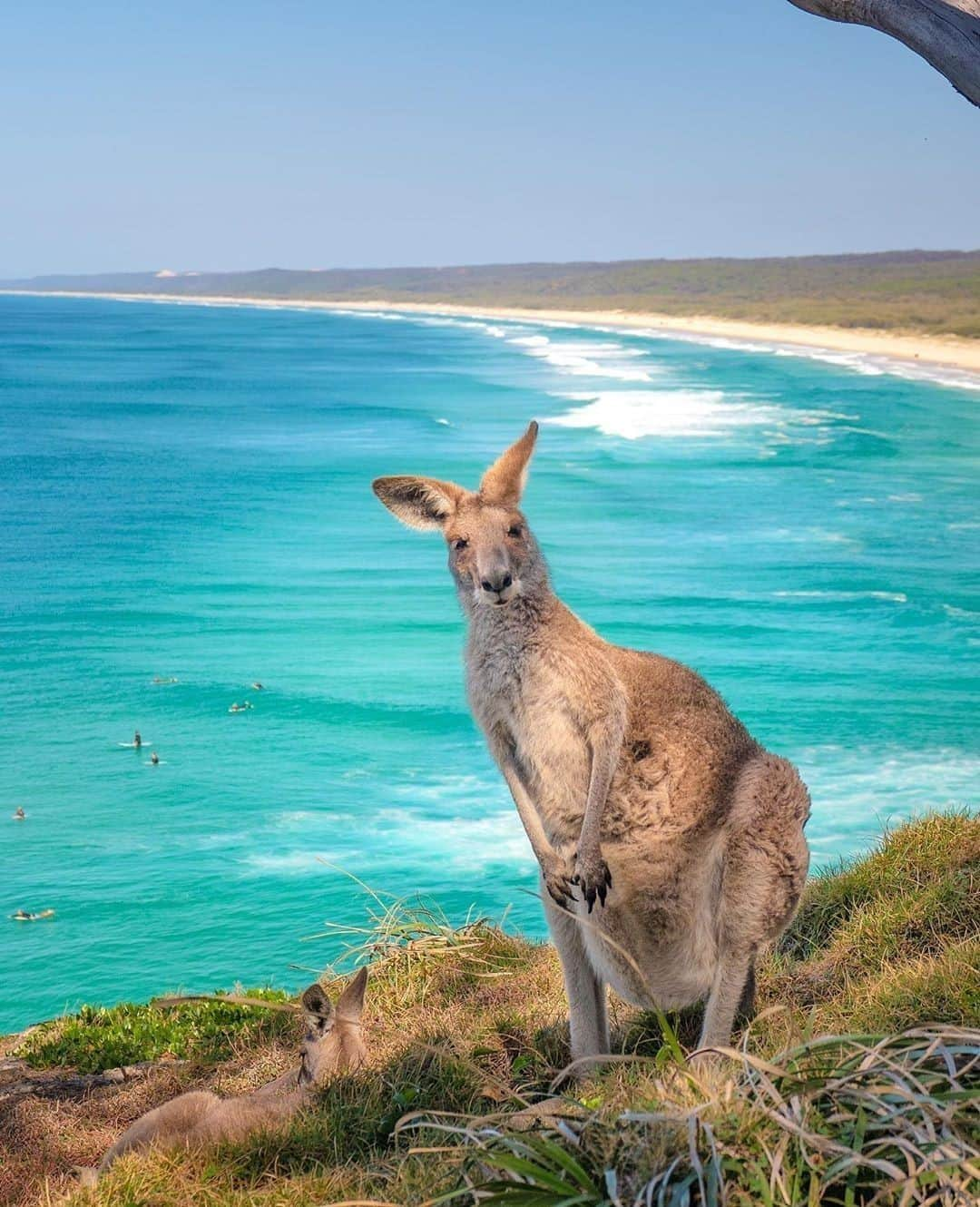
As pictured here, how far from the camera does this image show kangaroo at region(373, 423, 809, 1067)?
12.8 ft

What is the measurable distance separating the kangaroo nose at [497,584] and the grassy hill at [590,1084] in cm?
128

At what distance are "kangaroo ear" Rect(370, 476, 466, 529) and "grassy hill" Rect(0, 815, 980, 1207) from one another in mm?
1546

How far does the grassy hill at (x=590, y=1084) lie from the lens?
2588mm

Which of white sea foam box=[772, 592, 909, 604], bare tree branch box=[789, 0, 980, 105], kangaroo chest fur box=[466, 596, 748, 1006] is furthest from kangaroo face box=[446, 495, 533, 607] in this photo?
white sea foam box=[772, 592, 909, 604]

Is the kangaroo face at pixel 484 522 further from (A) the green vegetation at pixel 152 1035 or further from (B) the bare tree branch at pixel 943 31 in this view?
(A) the green vegetation at pixel 152 1035

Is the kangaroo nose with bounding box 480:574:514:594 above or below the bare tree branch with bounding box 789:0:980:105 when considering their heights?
below

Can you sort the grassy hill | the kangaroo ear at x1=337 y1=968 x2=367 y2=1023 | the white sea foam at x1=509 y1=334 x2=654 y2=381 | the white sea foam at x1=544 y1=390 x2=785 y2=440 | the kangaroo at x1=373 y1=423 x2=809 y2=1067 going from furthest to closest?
the white sea foam at x1=509 y1=334 x2=654 y2=381 < the white sea foam at x1=544 y1=390 x2=785 y2=440 < the kangaroo ear at x1=337 y1=968 x2=367 y2=1023 < the kangaroo at x1=373 y1=423 x2=809 y2=1067 < the grassy hill

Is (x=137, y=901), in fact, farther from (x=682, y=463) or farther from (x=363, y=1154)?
(x=682, y=463)

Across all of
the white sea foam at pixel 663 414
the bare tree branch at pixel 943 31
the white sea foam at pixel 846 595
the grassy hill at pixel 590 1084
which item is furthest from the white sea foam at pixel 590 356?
the bare tree branch at pixel 943 31

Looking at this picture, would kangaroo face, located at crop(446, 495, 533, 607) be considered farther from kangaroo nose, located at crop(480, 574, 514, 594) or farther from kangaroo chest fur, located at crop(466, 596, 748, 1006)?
kangaroo chest fur, located at crop(466, 596, 748, 1006)

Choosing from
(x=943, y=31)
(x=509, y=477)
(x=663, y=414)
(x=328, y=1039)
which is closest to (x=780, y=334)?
(x=663, y=414)

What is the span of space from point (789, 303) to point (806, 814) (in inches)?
4628

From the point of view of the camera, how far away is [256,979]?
11898mm

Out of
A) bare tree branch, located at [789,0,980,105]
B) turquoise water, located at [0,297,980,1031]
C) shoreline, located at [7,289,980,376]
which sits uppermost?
shoreline, located at [7,289,980,376]
